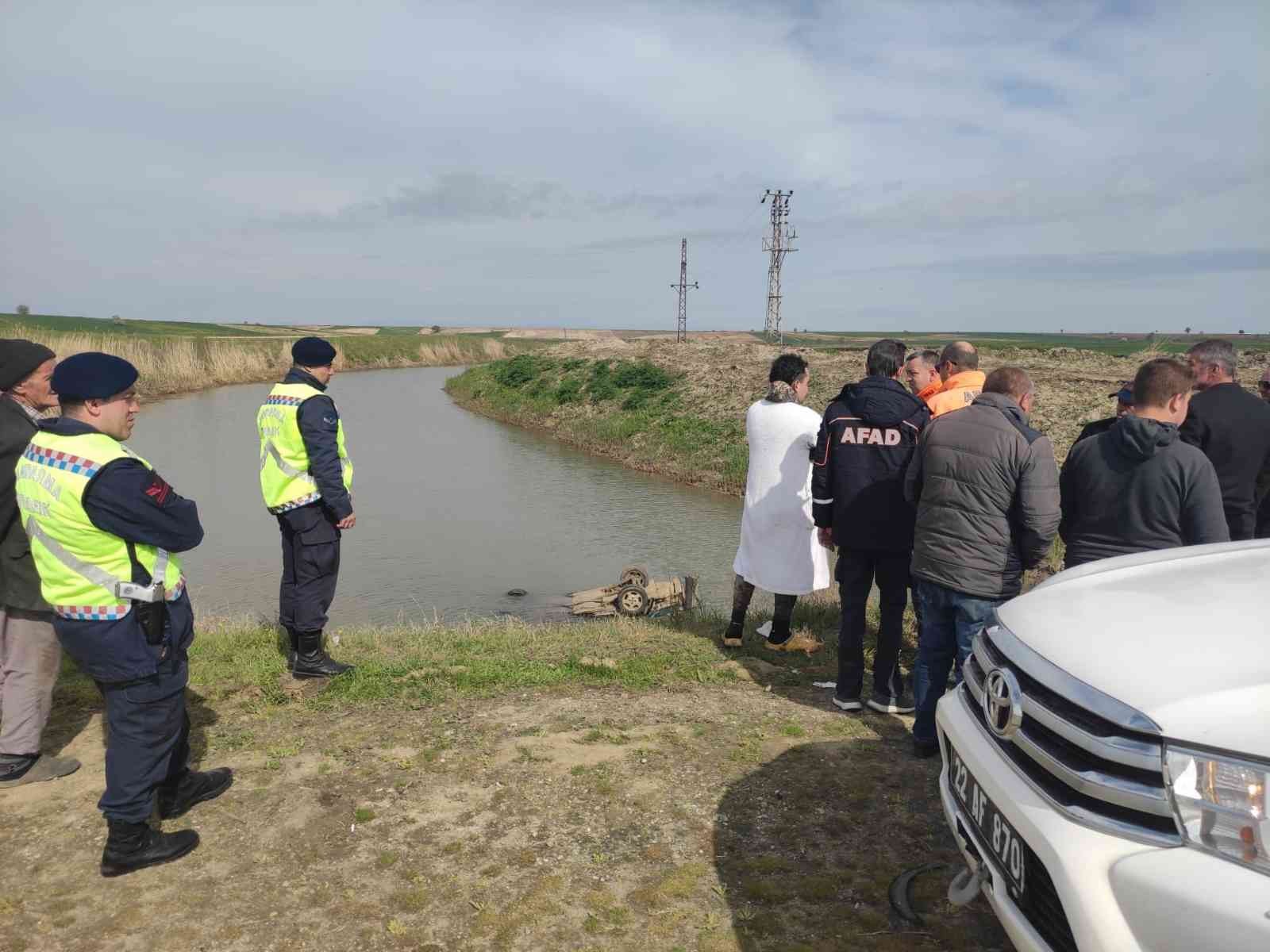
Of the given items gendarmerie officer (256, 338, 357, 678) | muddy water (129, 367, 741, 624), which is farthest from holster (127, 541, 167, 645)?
muddy water (129, 367, 741, 624)

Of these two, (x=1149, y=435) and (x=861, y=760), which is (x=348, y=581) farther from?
(x=1149, y=435)

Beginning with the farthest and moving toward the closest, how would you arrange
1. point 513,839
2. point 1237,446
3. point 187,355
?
point 187,355 < point 1237,446 < point 513,839

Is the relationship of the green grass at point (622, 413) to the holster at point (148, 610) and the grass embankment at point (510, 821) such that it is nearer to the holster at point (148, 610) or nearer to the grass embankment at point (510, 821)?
the grass embankment at point (510, 821)

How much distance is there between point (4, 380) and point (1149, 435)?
5.01 meters

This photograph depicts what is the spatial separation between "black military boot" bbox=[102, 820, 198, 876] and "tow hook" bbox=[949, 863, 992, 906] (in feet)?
9.30

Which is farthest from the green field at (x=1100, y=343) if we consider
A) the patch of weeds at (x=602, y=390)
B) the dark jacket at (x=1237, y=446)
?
the patch of weeds at (x=602, y=390)

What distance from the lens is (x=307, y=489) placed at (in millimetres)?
4750

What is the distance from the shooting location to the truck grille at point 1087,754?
5.66ft

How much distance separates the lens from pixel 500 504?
48.5 feet

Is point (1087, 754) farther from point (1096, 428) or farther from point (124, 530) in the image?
point (124, 530)

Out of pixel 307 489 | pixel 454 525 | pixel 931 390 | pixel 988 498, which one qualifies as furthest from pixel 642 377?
pixel 988 498

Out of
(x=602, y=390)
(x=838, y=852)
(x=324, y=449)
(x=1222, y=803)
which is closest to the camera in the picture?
(x=1222, y=803)

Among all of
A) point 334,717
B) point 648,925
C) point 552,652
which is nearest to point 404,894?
point 648,925

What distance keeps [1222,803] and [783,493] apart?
3.79m
